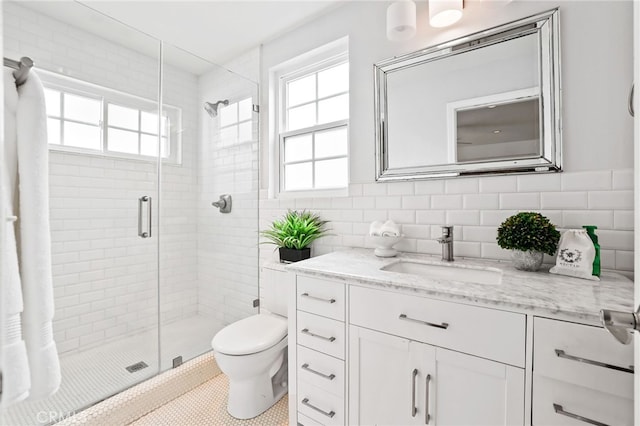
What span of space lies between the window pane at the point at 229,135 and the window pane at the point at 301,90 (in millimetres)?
517

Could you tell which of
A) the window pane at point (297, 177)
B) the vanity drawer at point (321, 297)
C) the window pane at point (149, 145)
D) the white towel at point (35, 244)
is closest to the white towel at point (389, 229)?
the vanity drawer at point (321, 297)

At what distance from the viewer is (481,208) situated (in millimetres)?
1603

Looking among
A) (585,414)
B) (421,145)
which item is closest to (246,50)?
(421,145)

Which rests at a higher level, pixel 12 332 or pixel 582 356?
pixel 12 332

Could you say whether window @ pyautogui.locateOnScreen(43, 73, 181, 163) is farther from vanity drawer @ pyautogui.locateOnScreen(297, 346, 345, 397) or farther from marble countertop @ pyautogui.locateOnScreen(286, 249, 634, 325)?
vanity drawer @ pyautogui.locateOnScreen(297, 346, 345, 397)

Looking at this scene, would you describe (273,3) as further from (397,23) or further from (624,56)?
(624,56)

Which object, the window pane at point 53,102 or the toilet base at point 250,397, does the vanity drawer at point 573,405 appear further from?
the window pane at point 53,102

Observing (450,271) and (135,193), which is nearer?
(450,271)

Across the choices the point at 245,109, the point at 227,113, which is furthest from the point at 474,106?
the point at 227,113

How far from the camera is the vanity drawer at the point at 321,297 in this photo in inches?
53.8

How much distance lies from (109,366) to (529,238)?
254cm

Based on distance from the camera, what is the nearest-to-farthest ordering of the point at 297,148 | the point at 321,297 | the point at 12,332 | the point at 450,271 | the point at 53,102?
the point at 12,332, the point at 321,297, the point at 450,271, the point at 53,102, the point at 297,148

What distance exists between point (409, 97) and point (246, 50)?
5.42 ft

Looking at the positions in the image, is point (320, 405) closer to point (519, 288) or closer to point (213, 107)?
point (519, 288)
